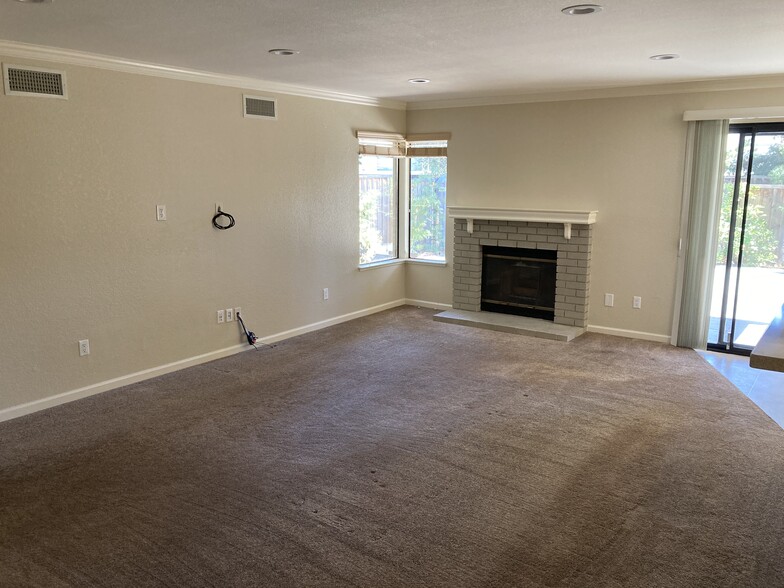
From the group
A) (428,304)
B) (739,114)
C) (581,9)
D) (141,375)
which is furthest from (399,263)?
(581,9)

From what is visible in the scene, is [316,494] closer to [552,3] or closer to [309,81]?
[552,3]

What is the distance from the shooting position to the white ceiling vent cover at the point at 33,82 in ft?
12.1

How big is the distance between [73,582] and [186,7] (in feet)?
8.47

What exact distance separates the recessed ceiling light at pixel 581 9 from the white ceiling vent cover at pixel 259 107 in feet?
10.3

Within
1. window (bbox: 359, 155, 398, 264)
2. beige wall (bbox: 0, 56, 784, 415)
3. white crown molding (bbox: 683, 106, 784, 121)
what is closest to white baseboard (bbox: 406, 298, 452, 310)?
beige wall (bbox: 0, 56, 784, 415)

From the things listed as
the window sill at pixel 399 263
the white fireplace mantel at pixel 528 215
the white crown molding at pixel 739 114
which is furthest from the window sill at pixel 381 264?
the white crown molding at pixel 739 114

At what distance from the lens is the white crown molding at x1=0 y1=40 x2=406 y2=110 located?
3744 mm

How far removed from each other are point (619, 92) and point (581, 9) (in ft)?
10.2

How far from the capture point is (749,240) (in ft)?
17.5

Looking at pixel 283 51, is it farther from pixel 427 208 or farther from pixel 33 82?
pixel 427 208

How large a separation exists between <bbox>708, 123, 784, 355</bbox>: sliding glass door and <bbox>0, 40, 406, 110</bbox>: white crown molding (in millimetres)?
3739

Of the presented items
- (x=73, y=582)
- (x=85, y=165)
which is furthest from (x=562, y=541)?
(x=85, y=165)

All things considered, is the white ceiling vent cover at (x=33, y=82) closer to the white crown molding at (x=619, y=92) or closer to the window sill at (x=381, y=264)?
the window sill at (x=381, y=264)

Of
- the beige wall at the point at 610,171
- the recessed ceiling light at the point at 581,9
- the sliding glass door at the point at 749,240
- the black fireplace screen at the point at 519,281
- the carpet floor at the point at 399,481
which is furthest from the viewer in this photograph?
the black fireplace screen at the point at 519,281
